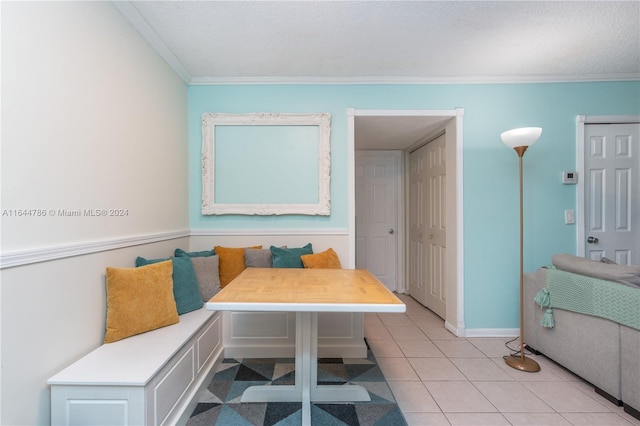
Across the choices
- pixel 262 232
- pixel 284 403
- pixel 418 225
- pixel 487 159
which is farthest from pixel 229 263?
pixel 487 159

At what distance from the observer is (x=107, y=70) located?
5.30ft

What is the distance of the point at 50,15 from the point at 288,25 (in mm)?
1279

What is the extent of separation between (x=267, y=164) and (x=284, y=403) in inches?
76.8

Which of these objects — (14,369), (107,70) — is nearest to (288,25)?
(107,70)

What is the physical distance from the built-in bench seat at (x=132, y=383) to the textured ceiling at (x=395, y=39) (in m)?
2.04

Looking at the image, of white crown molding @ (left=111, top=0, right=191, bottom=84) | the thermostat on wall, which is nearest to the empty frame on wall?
white crown molding @ (left=111, top=0, right=191, bottom=84)

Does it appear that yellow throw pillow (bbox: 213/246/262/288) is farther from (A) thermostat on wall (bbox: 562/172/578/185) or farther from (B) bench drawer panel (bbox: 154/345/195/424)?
(A) thermostat on wall (bbox: 562/172/578/185)

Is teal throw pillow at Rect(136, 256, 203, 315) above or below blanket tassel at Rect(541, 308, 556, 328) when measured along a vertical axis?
above

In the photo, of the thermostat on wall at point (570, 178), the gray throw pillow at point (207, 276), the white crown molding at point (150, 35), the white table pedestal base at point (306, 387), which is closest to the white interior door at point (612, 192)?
the thermostat on wall at point (570, 178)

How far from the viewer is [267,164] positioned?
2684 mm

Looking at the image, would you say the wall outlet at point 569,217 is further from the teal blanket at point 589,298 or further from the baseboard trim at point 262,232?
the baseboard trim at point 262,232

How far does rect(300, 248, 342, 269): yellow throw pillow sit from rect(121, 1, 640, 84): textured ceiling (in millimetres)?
1690

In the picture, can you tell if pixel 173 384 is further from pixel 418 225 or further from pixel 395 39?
pixel 418 225

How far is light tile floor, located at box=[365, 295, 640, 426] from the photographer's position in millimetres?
1585
